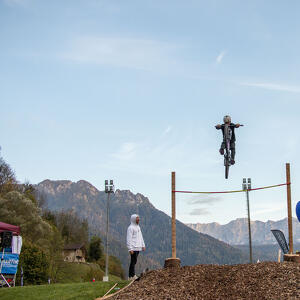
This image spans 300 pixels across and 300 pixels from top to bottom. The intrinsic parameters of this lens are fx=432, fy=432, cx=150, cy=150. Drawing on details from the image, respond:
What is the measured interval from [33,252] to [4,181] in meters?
43.2

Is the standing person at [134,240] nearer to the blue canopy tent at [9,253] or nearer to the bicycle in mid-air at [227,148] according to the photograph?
the bicycle in mid-air at [227,148]

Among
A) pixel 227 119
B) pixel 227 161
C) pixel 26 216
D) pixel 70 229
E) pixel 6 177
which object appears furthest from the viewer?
pixel 70 229

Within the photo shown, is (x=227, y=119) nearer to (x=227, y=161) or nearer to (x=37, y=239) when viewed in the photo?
(x=227, y=161)

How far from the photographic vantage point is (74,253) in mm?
105625

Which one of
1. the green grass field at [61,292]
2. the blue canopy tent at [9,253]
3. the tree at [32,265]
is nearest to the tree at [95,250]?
the tree at [32,265]

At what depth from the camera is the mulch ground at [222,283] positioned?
1129cm

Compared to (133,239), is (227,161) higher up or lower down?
higher up

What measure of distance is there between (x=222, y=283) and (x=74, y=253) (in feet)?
322

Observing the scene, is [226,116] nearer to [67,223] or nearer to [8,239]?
[8,239]

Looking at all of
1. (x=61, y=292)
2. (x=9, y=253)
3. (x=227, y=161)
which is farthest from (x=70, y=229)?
(x=227, y=161)

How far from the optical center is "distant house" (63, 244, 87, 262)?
103938mm

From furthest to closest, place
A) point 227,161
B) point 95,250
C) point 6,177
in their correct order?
point 95,250 → point 6,177 → point 227,161

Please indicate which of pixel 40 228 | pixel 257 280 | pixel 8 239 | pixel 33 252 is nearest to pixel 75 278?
pixel 40 228

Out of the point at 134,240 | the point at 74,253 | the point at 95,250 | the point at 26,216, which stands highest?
the point at 26,216
